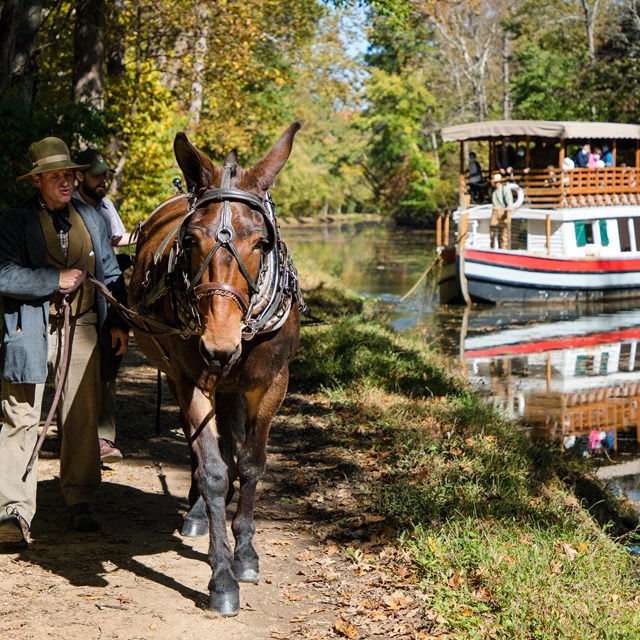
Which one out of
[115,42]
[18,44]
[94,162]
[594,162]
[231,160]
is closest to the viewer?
[231,160]

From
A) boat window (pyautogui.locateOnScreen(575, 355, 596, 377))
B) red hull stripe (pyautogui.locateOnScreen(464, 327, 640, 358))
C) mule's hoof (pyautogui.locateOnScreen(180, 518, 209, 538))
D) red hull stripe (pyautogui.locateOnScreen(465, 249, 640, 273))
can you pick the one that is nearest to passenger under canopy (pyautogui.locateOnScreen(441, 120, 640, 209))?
red hull stripe (pyautogui.locateOnScreen(465, 249, 640, 273))

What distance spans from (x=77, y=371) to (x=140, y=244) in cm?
125

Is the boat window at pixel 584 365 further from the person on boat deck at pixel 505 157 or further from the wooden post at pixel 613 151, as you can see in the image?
the wooden post at pixel 613 151

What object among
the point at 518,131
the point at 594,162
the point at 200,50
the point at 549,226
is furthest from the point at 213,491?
the point at 594,162

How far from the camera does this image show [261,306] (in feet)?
15.9

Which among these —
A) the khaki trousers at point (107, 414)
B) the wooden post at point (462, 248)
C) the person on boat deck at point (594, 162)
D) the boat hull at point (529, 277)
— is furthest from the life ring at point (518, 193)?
the khaki trousers at point (107, 414)

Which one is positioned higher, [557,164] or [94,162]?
[557,164]

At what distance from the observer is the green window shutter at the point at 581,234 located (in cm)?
2764

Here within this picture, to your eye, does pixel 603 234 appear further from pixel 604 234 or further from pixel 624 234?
pixel 624 234

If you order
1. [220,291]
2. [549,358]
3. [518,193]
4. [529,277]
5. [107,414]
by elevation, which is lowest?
[549,358]

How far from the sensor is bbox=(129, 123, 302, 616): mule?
4473 millimetres

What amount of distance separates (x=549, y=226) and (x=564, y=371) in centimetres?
1198

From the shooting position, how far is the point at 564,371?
15820 mm

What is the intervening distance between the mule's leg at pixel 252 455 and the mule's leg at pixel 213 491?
36 cm
